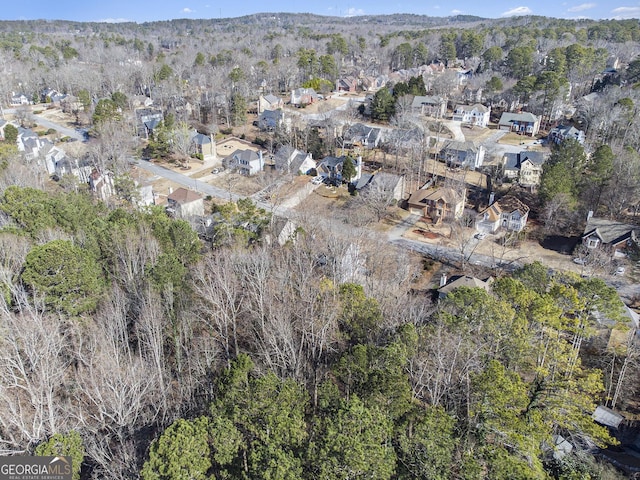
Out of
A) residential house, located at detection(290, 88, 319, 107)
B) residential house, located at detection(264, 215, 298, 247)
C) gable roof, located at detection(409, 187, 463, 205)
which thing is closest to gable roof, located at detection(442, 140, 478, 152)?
gable roof, located at detection(409, 187, 463, 205)

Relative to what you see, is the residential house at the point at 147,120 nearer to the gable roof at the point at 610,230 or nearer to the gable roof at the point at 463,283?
the gable roof at the point at 463,283

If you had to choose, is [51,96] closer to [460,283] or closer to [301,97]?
[301,97]

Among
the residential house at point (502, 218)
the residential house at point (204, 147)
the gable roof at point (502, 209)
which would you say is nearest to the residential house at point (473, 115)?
the gable roof at point (502, 209)

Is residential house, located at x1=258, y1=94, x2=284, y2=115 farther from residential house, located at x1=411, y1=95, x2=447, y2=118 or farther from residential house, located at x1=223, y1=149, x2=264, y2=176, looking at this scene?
residential house, located at x1=223, y1=149, x2=264, y2=176

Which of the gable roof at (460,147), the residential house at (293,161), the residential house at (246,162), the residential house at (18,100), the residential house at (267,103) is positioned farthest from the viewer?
the residential house at (18,100)

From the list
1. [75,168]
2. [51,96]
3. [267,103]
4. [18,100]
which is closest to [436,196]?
[75,168]

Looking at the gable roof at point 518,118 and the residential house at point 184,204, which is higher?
the gable roof at point 518,118

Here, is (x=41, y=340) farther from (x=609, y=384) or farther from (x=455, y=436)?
(x=609, y=384)
